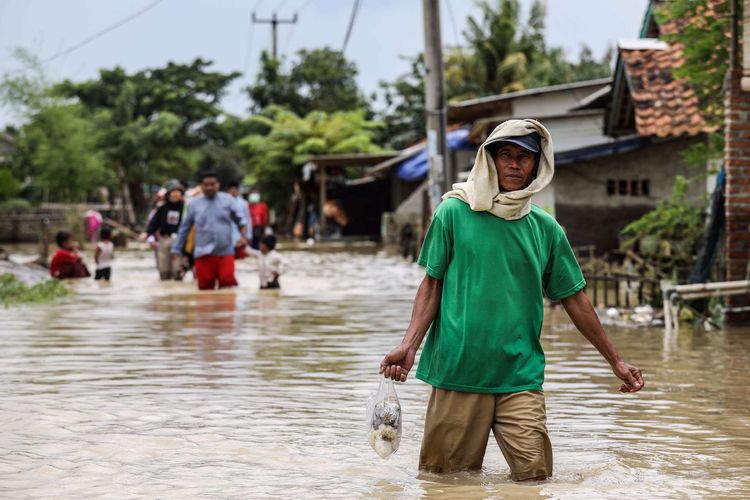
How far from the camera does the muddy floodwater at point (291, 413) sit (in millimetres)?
6078

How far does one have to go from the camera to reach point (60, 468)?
6.34 metres

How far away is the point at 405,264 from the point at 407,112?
1140 inches

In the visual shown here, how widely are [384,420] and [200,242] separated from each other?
412 inches

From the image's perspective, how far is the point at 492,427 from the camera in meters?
5.79

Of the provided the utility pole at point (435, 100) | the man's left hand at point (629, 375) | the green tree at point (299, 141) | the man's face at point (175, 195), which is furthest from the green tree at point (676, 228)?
the green tree at point (299, 141)

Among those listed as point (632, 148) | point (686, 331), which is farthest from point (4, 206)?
point (686, 331)

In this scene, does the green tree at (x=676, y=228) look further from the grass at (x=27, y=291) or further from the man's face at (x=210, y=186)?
the grass at (x=27, y=291)

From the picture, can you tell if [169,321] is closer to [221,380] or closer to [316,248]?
[221,380]

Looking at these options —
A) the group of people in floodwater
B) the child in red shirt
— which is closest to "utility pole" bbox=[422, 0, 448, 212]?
the group of people in floodwater

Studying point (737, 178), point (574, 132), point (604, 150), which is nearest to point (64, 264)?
point (604, 150)

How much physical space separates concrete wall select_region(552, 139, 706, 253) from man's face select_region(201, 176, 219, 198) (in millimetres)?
7634

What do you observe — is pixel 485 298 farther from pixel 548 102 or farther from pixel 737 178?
pixel 548 102

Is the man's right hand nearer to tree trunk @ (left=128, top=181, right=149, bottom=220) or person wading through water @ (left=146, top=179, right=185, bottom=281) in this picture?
person wading through water @ (left=146, top=179, right=185, bottom=281)

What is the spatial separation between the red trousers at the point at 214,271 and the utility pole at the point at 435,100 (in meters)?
4.30
